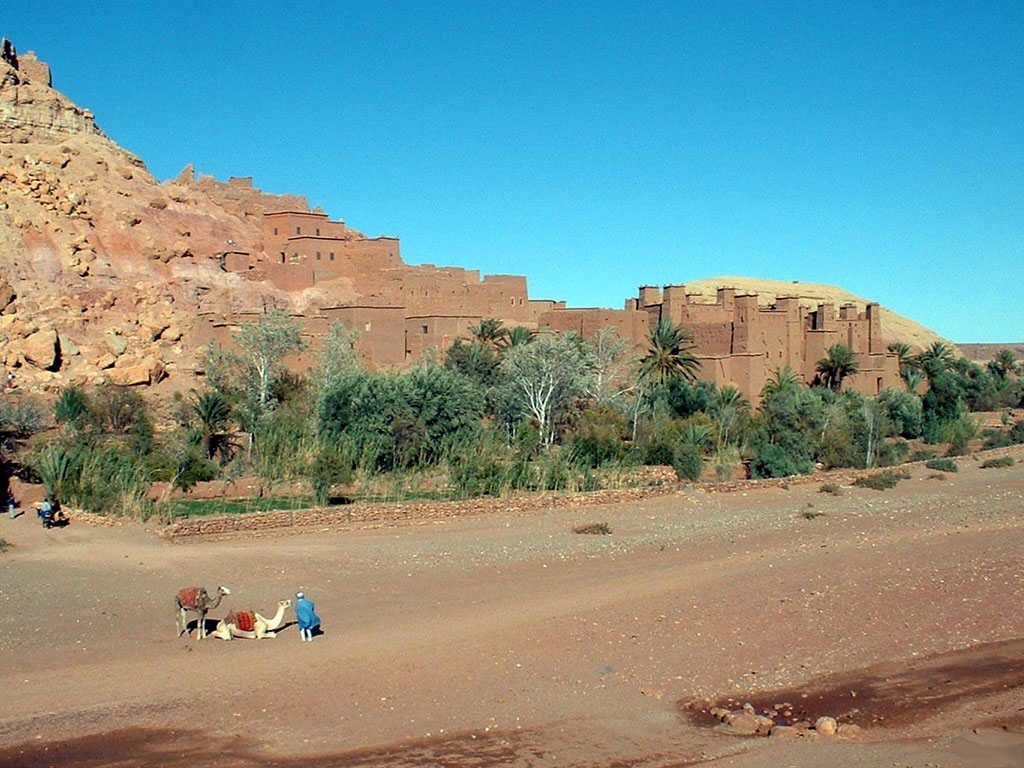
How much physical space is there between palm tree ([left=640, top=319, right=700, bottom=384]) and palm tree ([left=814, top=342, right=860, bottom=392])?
5632 mm

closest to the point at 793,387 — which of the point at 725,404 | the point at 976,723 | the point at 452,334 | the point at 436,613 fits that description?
the point at 725,404

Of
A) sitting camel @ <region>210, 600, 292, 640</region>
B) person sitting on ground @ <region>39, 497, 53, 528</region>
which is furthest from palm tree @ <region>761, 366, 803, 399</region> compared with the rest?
sitting camel @ <region>210, 600, 292, 640</region>

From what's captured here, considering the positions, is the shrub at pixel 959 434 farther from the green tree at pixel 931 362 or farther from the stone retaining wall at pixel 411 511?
the stone retaining wall at pixel 411 511

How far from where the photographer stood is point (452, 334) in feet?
121

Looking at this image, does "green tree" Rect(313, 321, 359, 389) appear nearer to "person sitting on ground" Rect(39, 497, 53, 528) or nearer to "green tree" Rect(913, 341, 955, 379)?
"person sitting on ground" Rect(39, 497, 53, 528)

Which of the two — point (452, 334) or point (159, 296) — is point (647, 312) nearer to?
point (452, 334)

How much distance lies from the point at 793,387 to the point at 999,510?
51.9 feet

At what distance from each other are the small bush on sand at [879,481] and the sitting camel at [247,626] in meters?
16.3

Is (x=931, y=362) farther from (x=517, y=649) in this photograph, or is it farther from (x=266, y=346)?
(x=517, y=649)

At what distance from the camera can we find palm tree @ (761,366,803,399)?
1426 inches

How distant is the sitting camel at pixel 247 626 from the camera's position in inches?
447

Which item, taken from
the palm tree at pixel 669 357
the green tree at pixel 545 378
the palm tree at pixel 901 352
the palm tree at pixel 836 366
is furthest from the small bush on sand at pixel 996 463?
the palm tree at pixel 901 352

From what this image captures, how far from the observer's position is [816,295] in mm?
83875

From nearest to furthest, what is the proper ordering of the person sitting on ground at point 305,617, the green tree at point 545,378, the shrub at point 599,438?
the person sitting on ground at point 305,617 < the shrub at point 599,438 < the green tree at point 545,378
